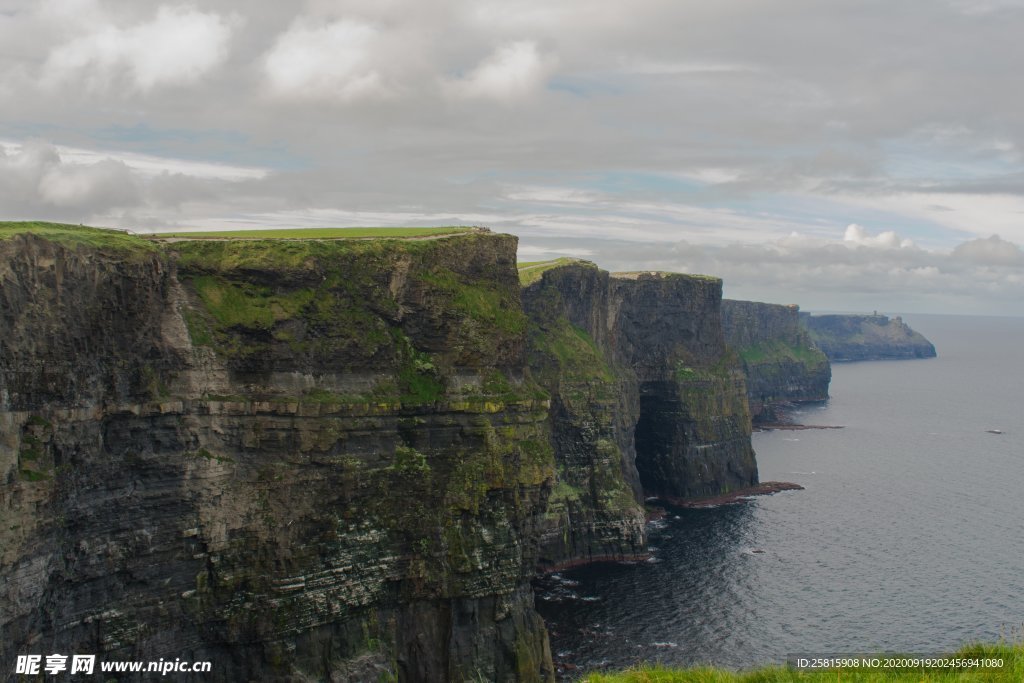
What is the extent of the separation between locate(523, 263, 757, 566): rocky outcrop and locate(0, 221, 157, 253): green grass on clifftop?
6363 centimetres

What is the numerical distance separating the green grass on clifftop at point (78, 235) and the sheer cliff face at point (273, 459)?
0.67 m

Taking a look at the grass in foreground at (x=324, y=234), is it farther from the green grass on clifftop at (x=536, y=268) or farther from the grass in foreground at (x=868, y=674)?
the grass in foreground at (x=868, y=674)

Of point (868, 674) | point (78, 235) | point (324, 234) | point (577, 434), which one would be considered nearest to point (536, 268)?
point (577, 434)

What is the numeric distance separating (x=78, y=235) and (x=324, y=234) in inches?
987

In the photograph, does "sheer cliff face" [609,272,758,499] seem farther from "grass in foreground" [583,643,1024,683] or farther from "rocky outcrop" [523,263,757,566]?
"grass in foreground" [583,643,1024,683]

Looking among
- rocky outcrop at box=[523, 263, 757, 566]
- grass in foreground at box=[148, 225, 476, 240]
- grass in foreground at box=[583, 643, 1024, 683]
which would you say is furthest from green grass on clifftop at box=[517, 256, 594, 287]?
grass in foreground at box=[583, 643, 1024, 683]

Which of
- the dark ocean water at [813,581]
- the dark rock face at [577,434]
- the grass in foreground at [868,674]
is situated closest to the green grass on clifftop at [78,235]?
the grass in foreground at [868,674]

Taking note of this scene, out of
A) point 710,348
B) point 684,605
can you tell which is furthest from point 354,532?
point 710,348

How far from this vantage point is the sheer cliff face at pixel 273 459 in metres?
50.7

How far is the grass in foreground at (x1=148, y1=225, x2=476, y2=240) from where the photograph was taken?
71188 millimetres

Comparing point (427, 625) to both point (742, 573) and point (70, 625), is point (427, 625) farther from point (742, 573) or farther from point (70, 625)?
point (742, 573)

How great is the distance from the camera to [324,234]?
78.0 meters

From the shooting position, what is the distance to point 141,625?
180 ft

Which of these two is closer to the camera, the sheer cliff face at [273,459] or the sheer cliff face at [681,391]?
the sheer cliff face at [273,459]
